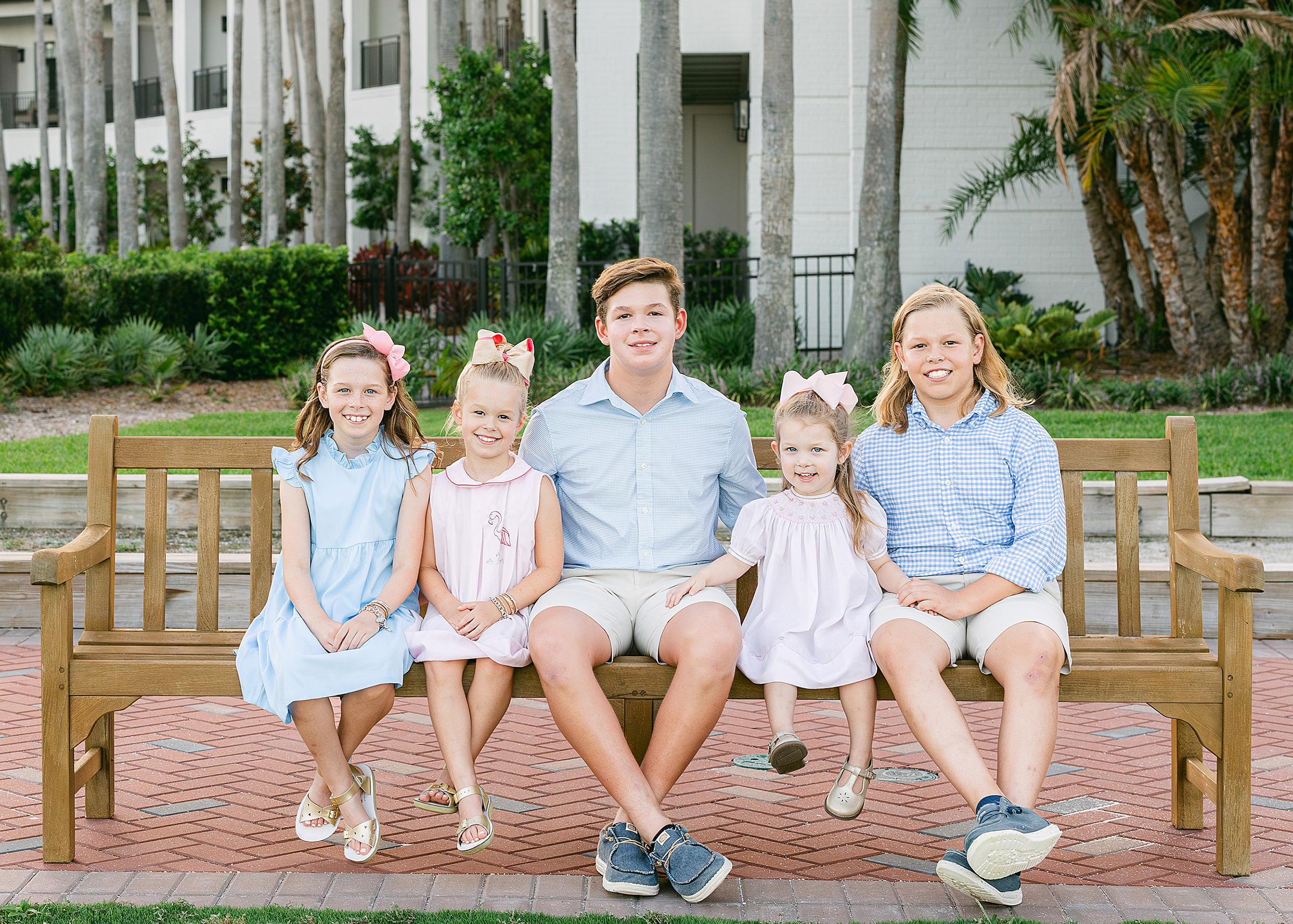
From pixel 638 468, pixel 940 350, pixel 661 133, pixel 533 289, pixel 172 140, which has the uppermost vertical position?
pixel 172 140

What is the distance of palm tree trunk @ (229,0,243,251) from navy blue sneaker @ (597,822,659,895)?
21.3 meters

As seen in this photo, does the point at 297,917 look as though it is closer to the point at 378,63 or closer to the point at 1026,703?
the point at 1026,703

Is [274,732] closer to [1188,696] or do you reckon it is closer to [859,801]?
[859,801]

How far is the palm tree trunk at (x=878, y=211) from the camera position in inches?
490

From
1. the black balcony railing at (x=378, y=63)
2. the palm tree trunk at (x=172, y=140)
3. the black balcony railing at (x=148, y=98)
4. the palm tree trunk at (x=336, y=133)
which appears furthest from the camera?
the black balcony railing at (x=148, y=98)

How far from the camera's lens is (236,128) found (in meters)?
25.8

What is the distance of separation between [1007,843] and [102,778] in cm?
264

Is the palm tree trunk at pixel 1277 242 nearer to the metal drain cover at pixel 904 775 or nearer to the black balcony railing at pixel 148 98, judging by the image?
the metal drain cover at pixel 904 775

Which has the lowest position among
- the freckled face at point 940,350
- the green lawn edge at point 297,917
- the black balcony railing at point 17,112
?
the green lawn edge at point 297,917

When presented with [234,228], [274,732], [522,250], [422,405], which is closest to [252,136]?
[234,228]

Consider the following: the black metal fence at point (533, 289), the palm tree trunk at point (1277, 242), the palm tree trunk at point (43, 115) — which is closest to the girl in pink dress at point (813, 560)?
the palm tree trunk at point (1277, 242)

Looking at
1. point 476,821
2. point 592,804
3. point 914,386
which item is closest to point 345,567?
Answer: point 476,821

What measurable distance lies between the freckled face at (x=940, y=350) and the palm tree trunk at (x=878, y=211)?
881 cm

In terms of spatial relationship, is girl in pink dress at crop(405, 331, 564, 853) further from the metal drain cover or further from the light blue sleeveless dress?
the metal drain cover
